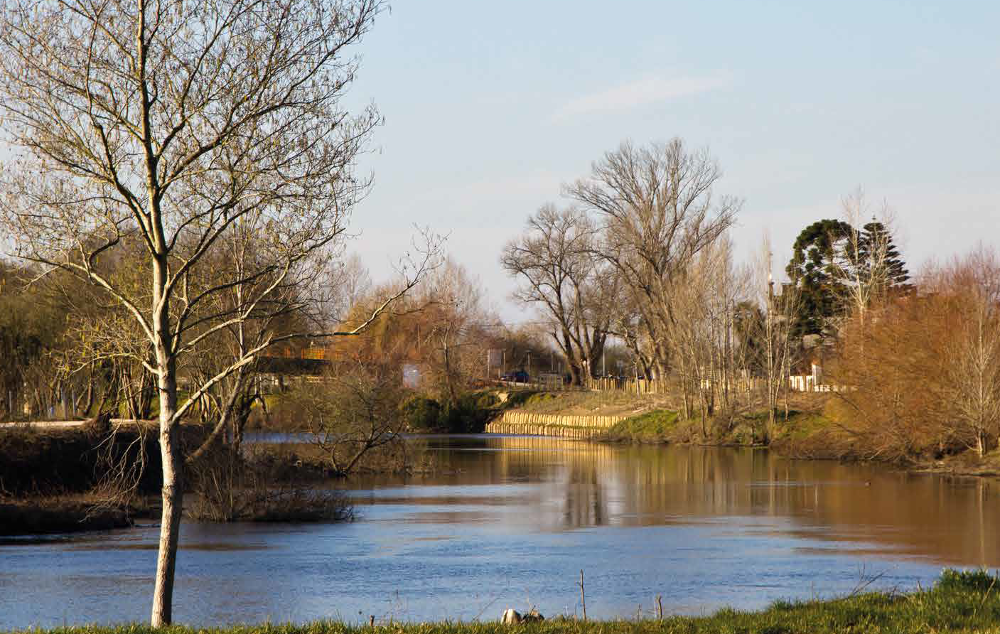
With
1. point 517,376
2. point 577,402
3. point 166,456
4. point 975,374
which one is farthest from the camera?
point 517,376

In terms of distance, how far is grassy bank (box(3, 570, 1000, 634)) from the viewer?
10.1 m

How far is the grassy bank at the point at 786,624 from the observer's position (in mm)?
10094

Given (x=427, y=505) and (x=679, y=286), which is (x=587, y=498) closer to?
(x=427, y=505)

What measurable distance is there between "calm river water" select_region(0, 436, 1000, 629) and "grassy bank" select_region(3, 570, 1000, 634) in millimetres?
4782

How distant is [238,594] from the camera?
1864 cm

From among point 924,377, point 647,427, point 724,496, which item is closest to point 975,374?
point 924,377

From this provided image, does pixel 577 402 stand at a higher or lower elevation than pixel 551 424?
higher

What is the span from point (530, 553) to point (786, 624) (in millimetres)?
13411

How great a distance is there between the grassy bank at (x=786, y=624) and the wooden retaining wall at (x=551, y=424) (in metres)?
59.8

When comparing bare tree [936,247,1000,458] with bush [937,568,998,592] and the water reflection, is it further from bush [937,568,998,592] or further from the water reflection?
bush [937,568,998,592]

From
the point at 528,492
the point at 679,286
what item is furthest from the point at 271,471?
the point at 679,286

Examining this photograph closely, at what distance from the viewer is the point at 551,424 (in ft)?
255

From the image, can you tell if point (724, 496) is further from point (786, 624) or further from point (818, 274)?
point (818, 274)

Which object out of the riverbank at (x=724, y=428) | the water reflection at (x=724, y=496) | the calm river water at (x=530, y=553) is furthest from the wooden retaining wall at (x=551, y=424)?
the calm river water at (x=530, y=553)
